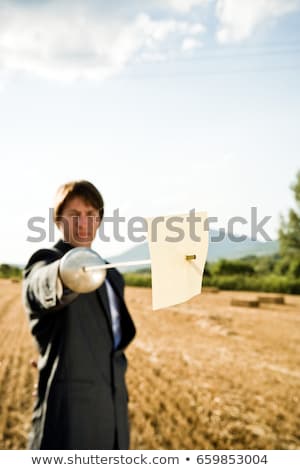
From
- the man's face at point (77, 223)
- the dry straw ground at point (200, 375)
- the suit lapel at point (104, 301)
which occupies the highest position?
the man's face at point (77, 223)

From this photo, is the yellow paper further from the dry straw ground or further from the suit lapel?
the dry straw ground

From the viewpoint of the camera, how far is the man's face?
4.73 ft

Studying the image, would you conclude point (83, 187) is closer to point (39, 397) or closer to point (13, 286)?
point (39, 397)

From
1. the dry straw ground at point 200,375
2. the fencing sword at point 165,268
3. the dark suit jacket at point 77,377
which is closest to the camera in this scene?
the fencing sword at point 165,268

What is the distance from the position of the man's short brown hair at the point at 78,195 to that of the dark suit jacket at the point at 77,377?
4.0 inches

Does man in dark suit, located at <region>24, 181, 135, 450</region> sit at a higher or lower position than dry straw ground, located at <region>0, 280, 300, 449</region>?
higher

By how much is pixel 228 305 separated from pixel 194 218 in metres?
9.51

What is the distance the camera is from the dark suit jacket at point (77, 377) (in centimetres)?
142

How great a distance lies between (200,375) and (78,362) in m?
5.92

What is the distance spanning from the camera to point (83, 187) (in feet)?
4.78

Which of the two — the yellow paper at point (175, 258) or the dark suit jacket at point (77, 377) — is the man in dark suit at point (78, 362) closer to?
the dark suit jacket at point (77, 377)

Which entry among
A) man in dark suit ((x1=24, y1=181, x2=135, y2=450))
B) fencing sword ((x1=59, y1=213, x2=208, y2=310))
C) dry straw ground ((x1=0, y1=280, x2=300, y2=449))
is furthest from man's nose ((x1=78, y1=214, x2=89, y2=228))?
dry straw ground ((x1=0, y1=280, x2=300, y2=449))

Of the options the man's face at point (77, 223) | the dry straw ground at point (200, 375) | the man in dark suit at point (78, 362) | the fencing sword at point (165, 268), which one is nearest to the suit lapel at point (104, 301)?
the man in dark suit at point (78, 362)
